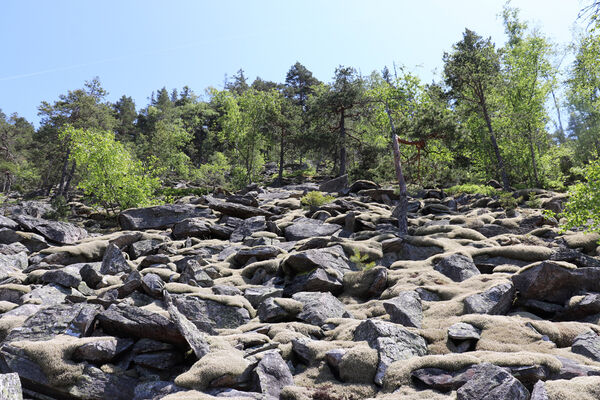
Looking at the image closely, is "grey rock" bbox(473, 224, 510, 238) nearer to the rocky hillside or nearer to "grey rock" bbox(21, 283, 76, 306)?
the rocky hillside

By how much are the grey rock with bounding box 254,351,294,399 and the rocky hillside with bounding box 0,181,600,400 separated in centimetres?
3

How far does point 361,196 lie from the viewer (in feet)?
101

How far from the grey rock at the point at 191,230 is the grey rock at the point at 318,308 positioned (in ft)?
37.4

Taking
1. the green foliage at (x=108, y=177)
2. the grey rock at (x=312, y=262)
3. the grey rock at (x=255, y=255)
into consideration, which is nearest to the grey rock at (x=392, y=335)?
the grey rock at (x=312, y=262)

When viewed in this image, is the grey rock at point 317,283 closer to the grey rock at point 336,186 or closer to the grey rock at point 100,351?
the grey rock at point 100,351

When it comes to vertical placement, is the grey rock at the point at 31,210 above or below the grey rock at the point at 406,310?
above

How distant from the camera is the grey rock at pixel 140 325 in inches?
355

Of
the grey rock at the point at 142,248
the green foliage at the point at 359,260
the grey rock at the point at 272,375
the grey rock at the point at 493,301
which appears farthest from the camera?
the grey rock at the point at 142,248

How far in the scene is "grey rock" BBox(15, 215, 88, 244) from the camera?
71.4 ft

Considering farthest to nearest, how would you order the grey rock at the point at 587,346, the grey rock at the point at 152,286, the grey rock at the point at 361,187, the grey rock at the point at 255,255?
1. the grey rock at the point at 361,187
2. the grey rock at the point at 255,255
3. the grey rock at the point at 152,286
4. the grey rock at the point at 587,346

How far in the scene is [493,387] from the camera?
20.0ft

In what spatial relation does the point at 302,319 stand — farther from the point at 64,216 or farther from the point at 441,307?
the point at 64,216

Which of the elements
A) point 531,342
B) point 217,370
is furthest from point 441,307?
point 217,370

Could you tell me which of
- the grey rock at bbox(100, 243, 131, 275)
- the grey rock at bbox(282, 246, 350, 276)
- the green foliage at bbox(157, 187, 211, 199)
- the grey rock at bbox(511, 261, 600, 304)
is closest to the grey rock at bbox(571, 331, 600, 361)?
the grey rock at bbox(511, 261, 600, 304)
